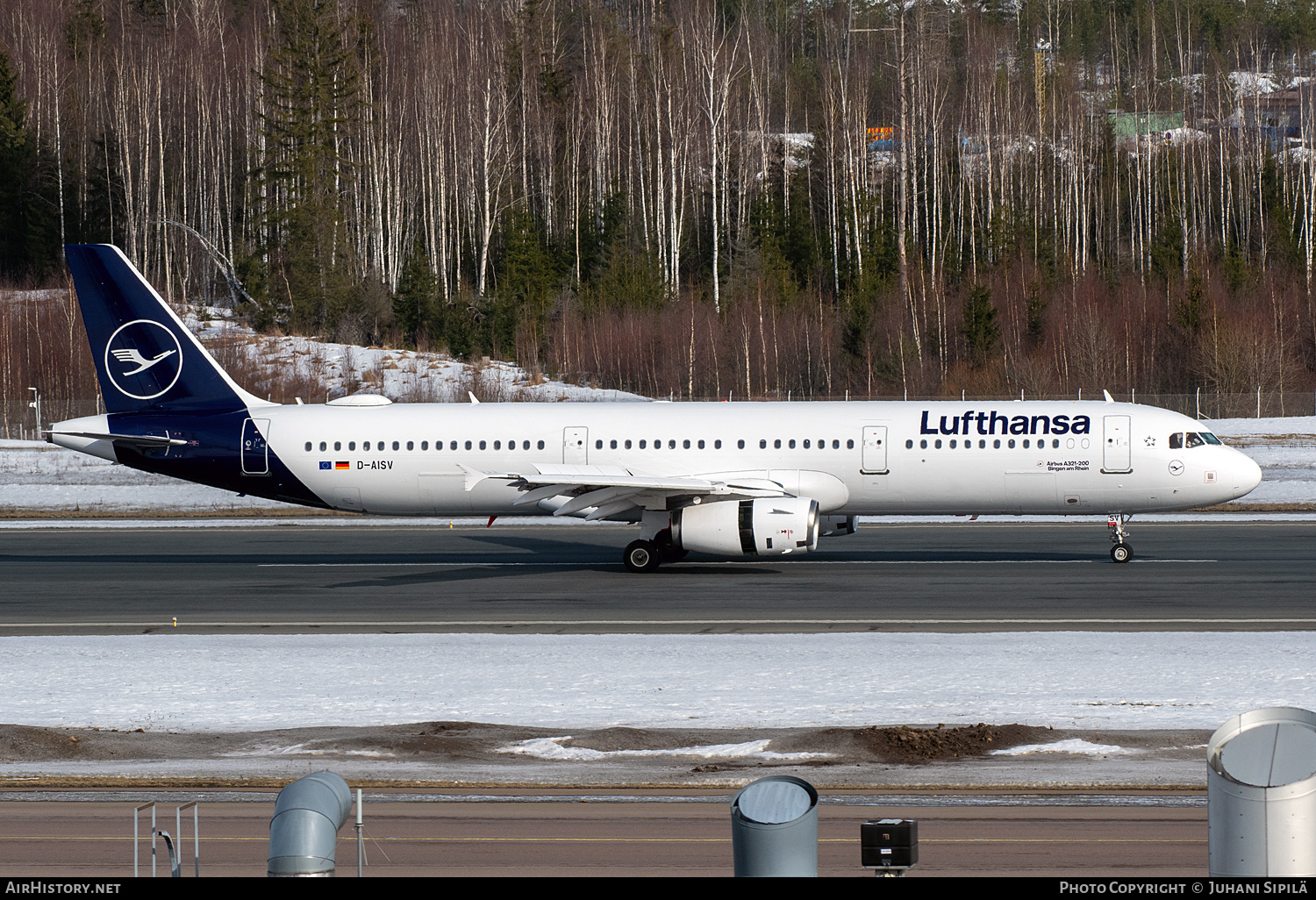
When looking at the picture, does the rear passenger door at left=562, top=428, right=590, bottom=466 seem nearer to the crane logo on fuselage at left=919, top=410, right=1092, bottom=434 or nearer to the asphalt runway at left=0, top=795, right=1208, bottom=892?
the crane logo on fuselage at left=919, top=410, right=1092, bottom=434

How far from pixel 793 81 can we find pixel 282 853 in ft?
349

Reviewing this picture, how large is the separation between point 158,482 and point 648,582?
29.4 metres

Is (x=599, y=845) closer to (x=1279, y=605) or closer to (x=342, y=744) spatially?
(x=342, y=744)

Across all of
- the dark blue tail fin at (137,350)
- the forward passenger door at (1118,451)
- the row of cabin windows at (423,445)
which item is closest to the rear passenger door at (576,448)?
the row of cabin windows at (423,445)

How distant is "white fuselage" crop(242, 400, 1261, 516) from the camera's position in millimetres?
29219

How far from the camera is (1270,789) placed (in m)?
5.72

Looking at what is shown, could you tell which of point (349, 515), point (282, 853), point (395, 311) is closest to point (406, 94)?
point (395, 311)

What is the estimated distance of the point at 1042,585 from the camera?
85.3 feet

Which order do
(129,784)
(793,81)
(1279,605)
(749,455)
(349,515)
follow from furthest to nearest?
(793,81) → (349,515) → (749,455) → (1279,605) → (129,784)

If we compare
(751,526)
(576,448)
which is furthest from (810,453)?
(576,448)

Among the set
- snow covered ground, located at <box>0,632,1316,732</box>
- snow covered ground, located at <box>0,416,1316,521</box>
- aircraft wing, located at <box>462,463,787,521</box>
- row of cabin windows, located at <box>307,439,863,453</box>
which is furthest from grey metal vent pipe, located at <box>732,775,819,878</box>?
snow covered ground, located at <box>0,416,1316,521</box>

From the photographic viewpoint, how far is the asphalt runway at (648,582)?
73.8 ft

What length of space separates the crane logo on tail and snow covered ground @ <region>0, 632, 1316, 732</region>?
11701 mm

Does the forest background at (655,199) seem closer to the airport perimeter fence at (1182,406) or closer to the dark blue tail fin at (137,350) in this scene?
the airport perimeter fence at (1182,406)
